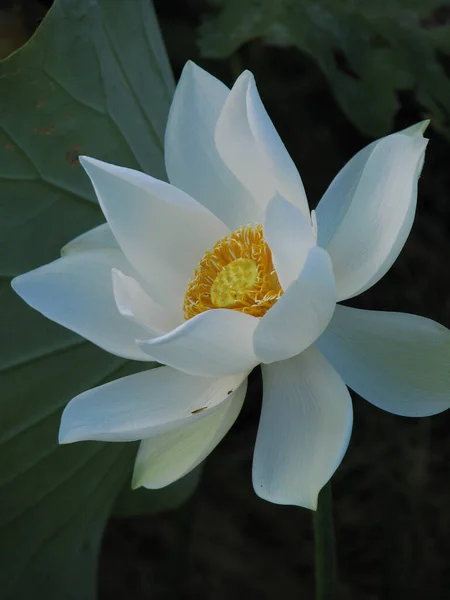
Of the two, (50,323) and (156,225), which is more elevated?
(156,225)

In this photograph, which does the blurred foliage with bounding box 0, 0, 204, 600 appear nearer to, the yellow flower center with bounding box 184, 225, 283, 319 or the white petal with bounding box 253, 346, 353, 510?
the yellow flower center with bounding box 184, 225, 283, 319

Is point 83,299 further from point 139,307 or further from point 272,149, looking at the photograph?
point 272,149

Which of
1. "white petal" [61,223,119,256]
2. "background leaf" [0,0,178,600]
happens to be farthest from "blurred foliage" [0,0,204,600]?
"white petal" [61,223,119,256]

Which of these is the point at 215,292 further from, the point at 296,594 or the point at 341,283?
the point at 296,594

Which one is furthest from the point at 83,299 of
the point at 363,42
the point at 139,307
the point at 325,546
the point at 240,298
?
the point at 363,42

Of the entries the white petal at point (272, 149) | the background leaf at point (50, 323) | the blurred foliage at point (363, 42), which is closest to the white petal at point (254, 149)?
the white petal at point (272, 149)
